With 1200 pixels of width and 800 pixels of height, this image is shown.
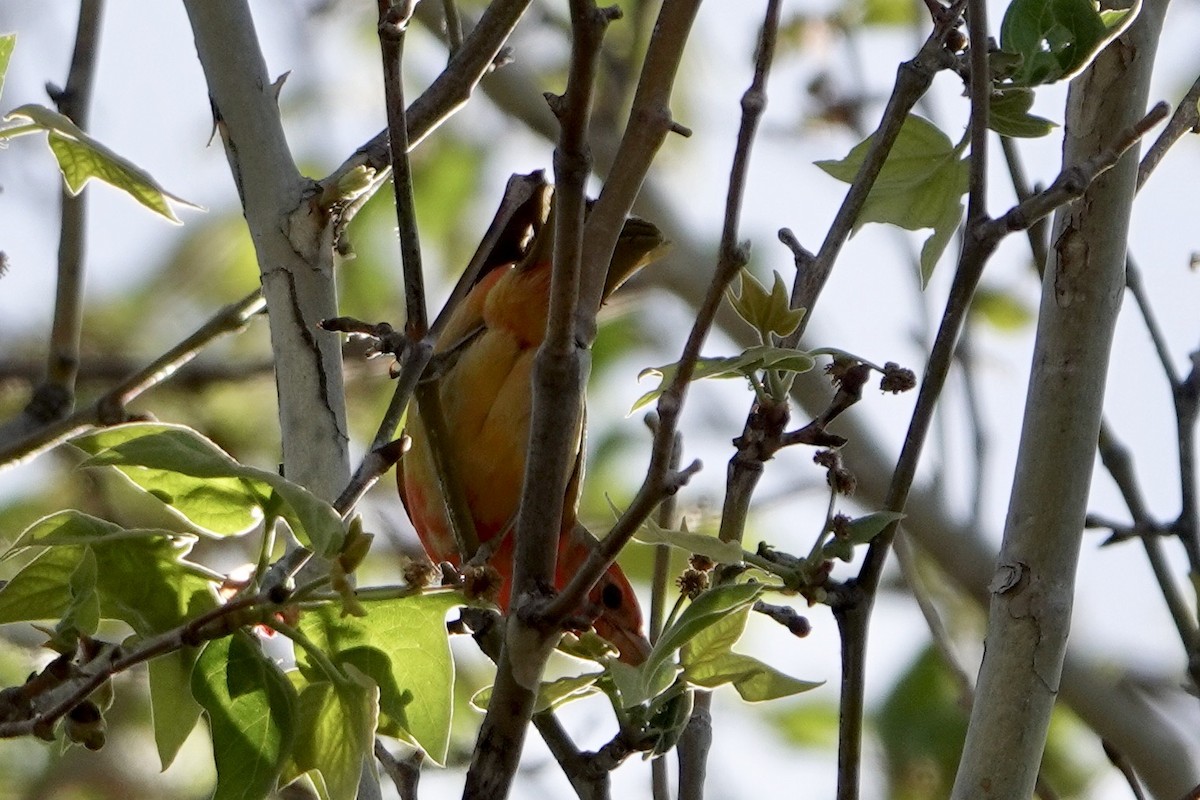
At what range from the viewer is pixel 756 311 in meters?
1.64

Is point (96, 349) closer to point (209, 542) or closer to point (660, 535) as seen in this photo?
point (209, 542)

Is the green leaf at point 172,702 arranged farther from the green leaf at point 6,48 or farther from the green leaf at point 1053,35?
the green leaf at point 1053,35

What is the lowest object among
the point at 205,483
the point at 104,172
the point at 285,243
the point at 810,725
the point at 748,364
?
the point at 205,483

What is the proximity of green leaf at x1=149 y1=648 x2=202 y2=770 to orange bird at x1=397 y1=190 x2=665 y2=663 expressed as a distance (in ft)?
4.56

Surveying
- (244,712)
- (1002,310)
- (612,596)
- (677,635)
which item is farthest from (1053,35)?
(1002,310)

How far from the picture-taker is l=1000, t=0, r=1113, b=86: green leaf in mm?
1775

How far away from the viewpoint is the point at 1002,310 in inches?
185

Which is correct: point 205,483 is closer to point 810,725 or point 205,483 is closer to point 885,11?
point 810,725

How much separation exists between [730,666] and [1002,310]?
3.29 metres

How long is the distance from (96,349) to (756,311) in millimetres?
3744

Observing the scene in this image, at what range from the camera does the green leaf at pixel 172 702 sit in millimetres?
1630

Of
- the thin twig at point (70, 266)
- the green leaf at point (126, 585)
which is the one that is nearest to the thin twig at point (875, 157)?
the green leaf at point (126, 585)

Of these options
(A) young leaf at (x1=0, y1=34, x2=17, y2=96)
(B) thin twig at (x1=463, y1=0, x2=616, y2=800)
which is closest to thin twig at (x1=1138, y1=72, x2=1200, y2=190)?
(B) thin twig at (x1=463, y1=0, x2=616, y2=800)

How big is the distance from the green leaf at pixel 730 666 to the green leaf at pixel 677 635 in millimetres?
25
